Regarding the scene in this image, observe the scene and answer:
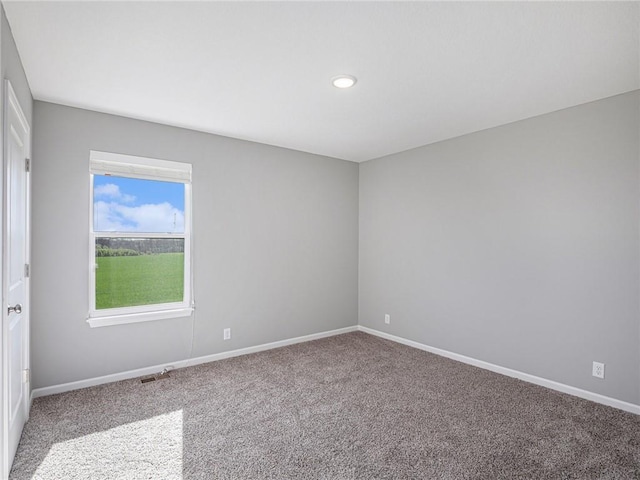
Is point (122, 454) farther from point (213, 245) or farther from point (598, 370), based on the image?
point (598, 370)

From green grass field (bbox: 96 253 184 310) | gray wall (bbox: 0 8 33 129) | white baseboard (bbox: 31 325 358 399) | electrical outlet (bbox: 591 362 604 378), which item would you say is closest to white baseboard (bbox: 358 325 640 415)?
electrical outlet (bbox: 591 362 604 378)

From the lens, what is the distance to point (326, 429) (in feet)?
8.32

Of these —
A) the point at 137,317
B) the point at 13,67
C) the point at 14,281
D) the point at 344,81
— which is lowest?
the point at 137,317

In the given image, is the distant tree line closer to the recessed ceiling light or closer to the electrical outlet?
the recessed ceiling light

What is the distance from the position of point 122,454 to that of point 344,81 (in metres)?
2.86

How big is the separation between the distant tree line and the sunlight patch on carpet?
5.16 feet

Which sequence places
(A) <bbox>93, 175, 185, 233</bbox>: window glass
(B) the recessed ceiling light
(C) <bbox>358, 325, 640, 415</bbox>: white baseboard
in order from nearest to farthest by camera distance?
(B) the recessed ceiling light
(C) <bbox>358, 325, 640, 415</bbox>: white baseboard
(A) <bbox>93, 175, 185, 233</bbox>: window glass

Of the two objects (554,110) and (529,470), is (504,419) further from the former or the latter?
(554,110)

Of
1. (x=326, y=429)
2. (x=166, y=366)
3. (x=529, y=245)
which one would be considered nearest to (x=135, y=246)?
(x=166, y=366)

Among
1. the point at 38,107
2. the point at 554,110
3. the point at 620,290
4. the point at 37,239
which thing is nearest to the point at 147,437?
the point at 37,239

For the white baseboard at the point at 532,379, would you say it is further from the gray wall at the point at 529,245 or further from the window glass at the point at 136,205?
the window glass at the point at 136,205

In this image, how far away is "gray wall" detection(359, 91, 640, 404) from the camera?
9.32 feet

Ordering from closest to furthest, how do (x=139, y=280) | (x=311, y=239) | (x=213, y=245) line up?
(x=139, y=280) < (x=213, y=245) < (x=311, y=239)

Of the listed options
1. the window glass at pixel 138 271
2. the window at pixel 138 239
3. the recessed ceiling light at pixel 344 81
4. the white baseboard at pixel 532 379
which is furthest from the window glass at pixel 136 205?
the white baseboard at pixel 532 379
